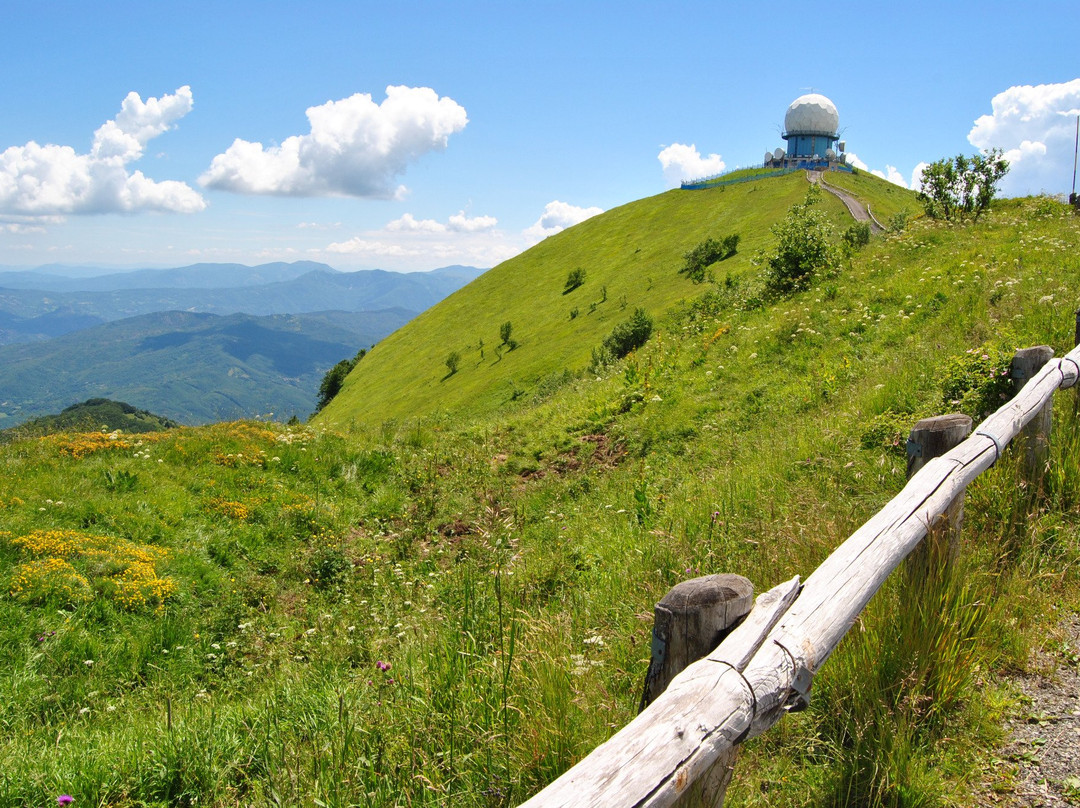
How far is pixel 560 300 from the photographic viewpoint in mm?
53844

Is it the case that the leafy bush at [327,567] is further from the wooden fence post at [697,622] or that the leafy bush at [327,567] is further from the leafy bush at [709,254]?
the leafy bush at [709,254]

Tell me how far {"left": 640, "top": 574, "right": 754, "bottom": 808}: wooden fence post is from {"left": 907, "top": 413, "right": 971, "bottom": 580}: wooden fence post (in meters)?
1.72

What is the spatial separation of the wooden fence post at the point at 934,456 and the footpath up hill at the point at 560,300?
2219 centimetres

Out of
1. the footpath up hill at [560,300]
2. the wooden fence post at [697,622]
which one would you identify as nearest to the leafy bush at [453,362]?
the footpath up hill at [560,300]

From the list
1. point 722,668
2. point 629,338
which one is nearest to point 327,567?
point 722,668

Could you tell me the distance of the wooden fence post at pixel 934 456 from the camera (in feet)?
11.3

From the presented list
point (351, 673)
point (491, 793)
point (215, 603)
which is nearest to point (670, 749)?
point (491, 793)

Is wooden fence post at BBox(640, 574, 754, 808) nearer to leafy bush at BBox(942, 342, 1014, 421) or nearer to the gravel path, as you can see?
Answer: the gravel path

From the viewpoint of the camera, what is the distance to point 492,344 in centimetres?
5028

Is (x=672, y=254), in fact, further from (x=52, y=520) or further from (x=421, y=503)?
(x=52, y=520)

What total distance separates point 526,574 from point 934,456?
159 inches

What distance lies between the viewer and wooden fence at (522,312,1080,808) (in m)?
1.73

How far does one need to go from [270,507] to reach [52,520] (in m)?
2.85

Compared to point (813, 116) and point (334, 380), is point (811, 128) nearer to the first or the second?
point (813, 116)
